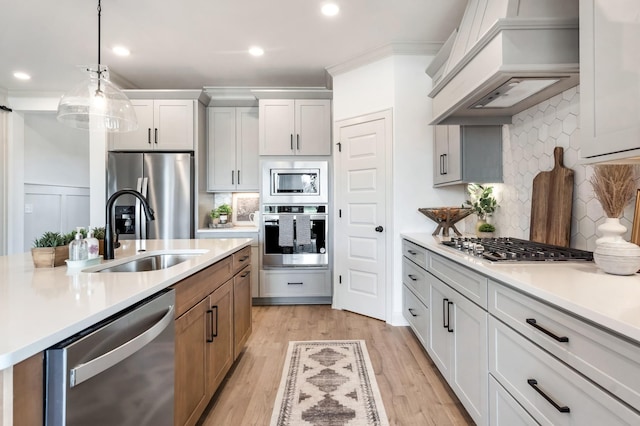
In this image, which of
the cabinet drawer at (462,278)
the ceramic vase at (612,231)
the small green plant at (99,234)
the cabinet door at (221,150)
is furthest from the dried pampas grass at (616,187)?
the cabinet door at (221,150)

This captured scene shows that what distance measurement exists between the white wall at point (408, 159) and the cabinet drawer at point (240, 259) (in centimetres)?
140

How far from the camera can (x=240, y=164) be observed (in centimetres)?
426

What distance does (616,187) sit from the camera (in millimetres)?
1442

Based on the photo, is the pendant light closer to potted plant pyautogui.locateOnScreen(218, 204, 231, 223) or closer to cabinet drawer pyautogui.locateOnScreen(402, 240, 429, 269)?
potted plant pyautogui.locateOnScreen(218, 204, 231, 223)

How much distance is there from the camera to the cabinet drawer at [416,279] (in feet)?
7.89

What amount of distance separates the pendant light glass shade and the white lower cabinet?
246 cm

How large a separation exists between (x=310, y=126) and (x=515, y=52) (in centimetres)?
264

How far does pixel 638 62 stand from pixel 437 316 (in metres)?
1.61

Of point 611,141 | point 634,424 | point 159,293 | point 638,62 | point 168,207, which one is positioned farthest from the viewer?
point 168,207

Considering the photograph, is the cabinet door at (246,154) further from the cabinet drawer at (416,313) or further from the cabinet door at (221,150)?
the cabinet drawer at (416,313)

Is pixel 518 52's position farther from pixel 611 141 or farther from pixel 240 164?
pixel 240 164

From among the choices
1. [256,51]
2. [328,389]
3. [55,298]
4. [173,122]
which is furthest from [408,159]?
[55,298]

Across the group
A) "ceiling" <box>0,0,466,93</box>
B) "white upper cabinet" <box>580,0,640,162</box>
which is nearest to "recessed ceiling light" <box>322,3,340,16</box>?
"ceiling" <box>0,0,466,93</box>

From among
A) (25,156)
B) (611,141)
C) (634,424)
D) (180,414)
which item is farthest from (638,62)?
(25,156)
